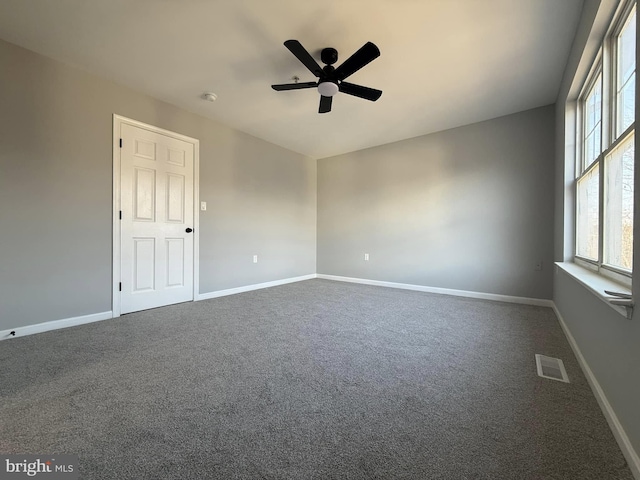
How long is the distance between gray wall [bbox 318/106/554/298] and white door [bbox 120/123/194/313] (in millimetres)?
2723

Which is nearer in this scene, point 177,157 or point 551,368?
point 551,368

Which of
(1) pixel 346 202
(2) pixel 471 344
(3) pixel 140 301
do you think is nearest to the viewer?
(2) pixel 471 344

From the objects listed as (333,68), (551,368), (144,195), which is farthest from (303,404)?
(144,195)

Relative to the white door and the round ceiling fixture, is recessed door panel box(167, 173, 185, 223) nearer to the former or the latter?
the white door

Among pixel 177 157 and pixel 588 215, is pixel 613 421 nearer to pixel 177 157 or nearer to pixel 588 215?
pixel 588 215

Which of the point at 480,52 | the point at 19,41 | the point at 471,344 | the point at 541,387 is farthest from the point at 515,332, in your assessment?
the point at 19,41

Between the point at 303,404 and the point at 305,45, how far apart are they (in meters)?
2.59

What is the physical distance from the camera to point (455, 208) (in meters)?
3.93

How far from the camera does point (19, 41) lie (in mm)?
2182

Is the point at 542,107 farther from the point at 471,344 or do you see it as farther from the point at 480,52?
the point at 471,344

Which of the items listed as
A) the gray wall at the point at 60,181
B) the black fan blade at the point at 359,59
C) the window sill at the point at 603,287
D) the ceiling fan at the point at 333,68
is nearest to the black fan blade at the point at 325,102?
the ceiling fan at the point at 333,68

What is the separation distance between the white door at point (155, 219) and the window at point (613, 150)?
12.6 ft

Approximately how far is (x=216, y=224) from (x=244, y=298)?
110 centimetres

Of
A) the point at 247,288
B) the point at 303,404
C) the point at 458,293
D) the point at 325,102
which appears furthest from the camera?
the point at 247,288
